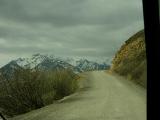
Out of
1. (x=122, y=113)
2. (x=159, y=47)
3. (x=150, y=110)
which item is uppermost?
(x=159, y=47)

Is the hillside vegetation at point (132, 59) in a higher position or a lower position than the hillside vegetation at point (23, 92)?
higher

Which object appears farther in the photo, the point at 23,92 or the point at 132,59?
the point at 132,59

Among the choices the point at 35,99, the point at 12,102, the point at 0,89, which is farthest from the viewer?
the point at 35,99

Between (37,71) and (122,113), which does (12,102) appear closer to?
(37,71)

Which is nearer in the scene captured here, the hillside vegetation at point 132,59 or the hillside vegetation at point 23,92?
the hillside vegetation at point 23,92

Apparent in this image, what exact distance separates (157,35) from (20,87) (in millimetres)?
17063

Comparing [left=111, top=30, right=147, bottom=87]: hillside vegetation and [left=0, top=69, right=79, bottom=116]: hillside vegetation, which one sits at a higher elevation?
[left=111, top=30, right=147, bottom=87]: hillside vegetation

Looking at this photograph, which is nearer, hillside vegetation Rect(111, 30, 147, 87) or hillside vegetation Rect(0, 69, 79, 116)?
hillside vegetation Rect(0, 69, 79, 116)

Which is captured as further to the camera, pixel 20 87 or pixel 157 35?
pixel 20 87

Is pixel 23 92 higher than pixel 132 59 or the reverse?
the reverse

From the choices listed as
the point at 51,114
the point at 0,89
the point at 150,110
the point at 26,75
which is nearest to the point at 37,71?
the point at 26,75

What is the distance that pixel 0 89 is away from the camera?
1841 centimetres

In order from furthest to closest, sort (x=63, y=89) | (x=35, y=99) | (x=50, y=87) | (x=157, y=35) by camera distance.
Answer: (x=63, y=89) < (x=50, y=87) < (x=35, y=99) < (x=157, y=35)

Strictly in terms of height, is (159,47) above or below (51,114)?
above
